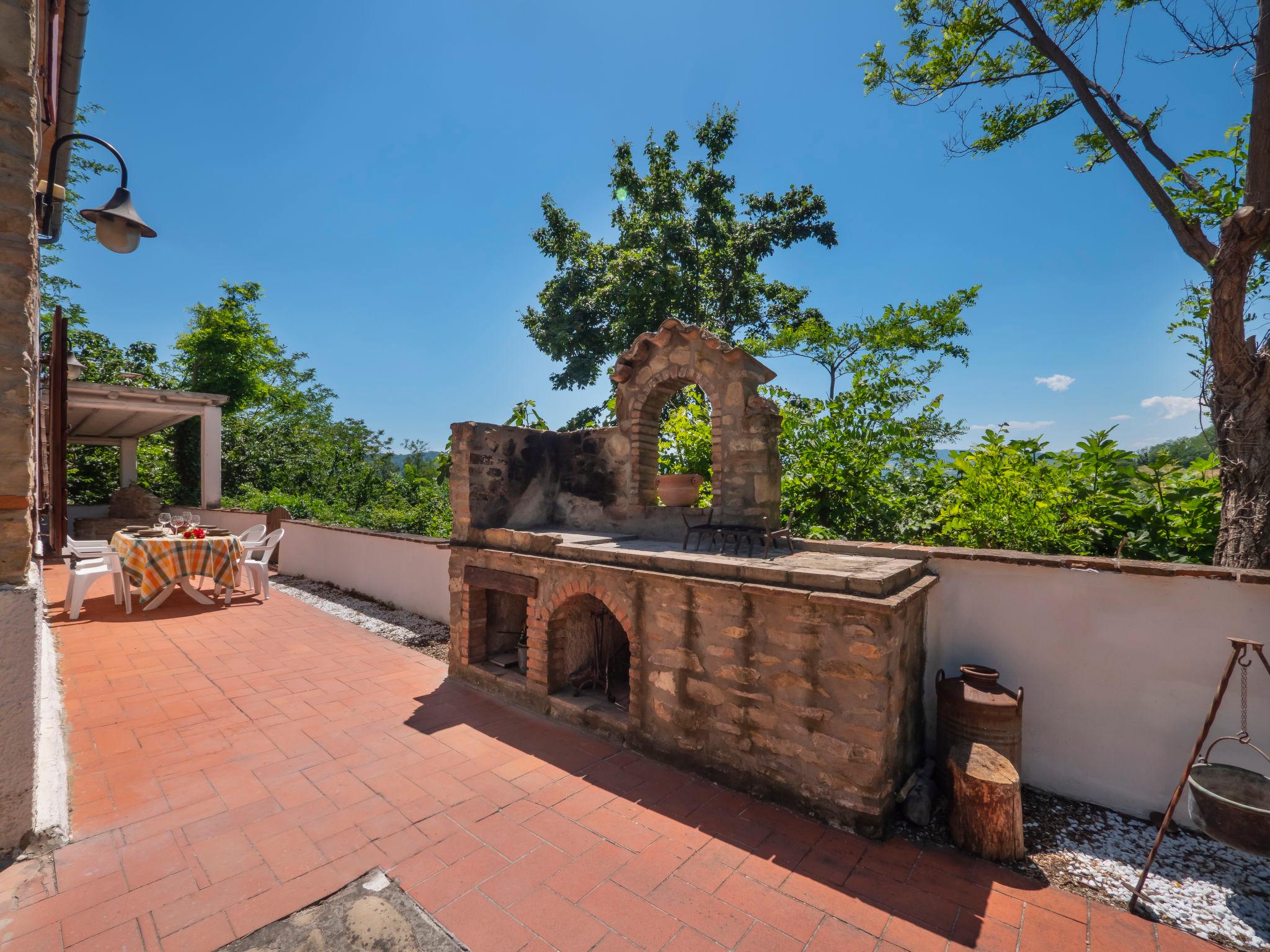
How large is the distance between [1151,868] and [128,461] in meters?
21.9

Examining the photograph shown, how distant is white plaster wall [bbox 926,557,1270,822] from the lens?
128 inches

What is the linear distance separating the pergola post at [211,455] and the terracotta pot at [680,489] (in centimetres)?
1343

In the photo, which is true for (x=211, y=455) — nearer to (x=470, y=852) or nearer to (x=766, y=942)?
(x=470, y=852)

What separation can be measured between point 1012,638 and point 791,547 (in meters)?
1.66

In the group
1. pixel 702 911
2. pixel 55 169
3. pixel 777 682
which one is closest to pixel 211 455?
pixel 55 169

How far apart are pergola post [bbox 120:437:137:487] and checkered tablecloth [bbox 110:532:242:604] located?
10492 mm

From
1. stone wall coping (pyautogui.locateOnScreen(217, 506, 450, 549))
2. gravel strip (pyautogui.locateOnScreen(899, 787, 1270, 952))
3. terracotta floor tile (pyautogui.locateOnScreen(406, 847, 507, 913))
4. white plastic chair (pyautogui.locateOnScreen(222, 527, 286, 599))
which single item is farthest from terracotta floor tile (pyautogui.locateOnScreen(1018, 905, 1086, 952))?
white plastic chair (pyautogui.locateOnScreen(222, 527, 286, 599))

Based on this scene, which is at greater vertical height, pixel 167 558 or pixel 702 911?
pixel 167 558

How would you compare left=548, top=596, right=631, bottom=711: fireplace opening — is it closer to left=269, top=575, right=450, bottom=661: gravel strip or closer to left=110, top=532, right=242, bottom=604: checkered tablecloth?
left=269, top=575, right=450, bottom=661: gravel strip

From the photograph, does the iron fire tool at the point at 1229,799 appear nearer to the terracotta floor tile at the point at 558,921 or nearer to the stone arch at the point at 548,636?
the terracotta floor tile at the point at 558,921

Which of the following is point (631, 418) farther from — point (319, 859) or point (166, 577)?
point (166, 577)

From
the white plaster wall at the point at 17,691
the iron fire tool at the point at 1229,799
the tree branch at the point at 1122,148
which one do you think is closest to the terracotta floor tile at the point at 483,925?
the white plaster wall at the point at 17,691

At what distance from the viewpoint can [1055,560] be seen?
144 inches

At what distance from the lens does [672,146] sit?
14891 millimetres
